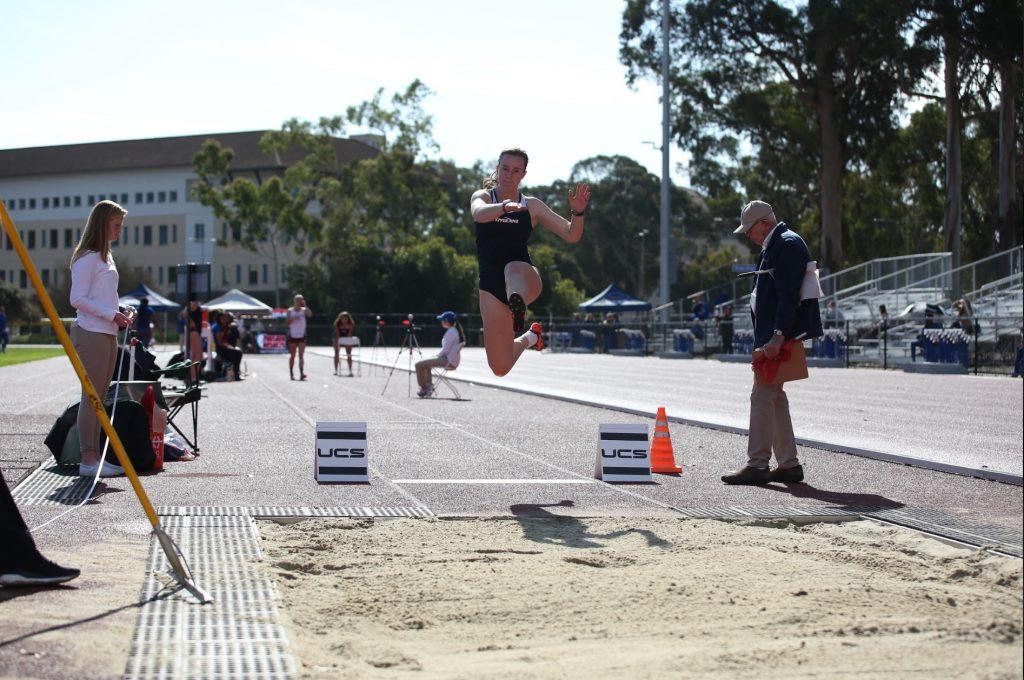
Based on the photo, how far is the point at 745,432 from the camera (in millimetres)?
14180

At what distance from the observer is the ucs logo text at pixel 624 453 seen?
10008 millimetres

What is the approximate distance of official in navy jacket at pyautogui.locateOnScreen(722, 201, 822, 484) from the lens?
9.56 meters

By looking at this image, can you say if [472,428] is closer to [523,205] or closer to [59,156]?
[523,205]

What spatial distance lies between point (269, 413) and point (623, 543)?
1188cm

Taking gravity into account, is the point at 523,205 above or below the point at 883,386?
above

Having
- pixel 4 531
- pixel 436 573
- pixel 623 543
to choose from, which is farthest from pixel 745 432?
pixel 4 531

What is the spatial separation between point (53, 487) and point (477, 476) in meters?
3.23

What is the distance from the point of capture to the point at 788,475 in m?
9.83

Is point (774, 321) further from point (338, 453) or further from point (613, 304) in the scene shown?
point (613, 304)

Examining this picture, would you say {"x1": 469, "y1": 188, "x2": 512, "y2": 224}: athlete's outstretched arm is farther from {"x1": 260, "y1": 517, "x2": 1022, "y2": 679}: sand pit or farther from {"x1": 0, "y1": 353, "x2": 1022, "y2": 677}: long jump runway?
{"x1": 260, "y1": 517, "x2": 1022, "y2": 679}: sand pit

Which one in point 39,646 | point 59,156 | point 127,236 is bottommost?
point 39,646

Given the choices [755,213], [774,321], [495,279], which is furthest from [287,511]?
[755,213]

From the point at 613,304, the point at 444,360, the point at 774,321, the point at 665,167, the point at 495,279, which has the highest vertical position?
the point at 665,167

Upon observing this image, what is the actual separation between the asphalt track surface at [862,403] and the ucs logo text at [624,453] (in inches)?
104
